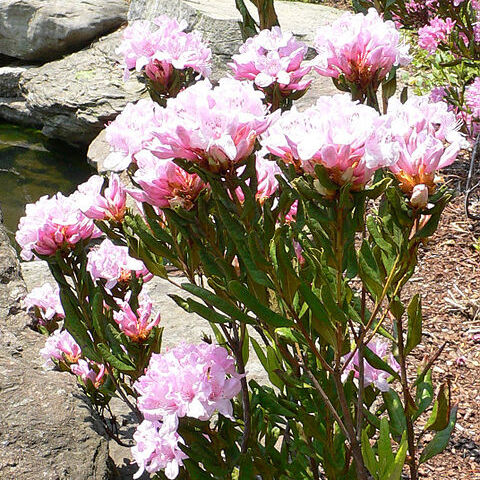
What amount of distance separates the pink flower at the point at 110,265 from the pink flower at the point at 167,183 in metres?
0.56

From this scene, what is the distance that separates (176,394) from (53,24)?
7.20 m

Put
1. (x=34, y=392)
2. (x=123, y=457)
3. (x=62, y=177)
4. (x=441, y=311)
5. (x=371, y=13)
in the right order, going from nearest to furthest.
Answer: (x=371, y=13) < (x=34, y=392) < (x=123, y=457) < (x=441, y=311) < (x=62, y=177)

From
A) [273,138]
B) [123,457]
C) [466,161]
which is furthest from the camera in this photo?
[466,161]

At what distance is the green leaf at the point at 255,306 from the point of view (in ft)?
3.92

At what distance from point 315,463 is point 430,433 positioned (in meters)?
0.98

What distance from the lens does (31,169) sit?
23.2ft

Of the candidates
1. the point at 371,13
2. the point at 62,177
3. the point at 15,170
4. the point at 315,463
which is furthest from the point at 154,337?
the point at 15,170

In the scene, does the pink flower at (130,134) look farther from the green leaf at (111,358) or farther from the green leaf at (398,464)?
the green leaf at (398,464)

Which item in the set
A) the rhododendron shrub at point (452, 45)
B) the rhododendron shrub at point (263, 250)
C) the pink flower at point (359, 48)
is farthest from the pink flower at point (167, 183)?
the rhododendron shrub at point (452, 45)

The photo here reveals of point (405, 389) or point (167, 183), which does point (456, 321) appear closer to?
point (405, 389)

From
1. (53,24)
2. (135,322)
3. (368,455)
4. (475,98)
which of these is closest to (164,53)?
(135,322)

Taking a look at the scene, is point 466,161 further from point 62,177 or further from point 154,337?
point 62,177

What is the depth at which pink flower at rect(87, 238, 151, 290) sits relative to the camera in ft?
5.92

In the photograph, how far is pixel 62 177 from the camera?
679cm
